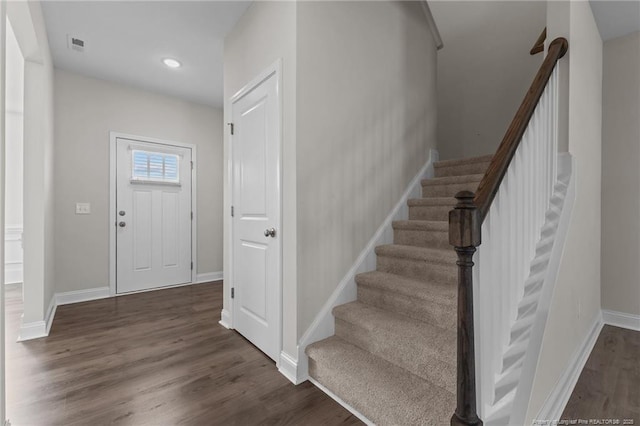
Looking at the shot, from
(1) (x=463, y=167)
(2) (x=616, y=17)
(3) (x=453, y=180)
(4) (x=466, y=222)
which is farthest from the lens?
(1) (x=463, y=167)

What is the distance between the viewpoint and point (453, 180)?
2684mm

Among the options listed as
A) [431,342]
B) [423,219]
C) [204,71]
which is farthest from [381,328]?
[204,71]

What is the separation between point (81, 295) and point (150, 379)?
2.36 m

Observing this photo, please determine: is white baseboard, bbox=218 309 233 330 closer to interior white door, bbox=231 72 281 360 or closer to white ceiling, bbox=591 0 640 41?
interior white door, bbox=231 72 281 360

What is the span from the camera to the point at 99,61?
3.28 metres

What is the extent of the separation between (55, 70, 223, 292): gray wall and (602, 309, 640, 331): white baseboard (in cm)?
526

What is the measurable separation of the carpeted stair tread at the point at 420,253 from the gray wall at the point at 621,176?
1.96 meters

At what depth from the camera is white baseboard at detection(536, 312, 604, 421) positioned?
149cm

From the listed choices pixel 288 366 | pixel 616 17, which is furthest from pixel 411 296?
pixel 616 17

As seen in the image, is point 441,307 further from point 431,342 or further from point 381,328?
point 381,328

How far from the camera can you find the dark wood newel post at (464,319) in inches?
38.3

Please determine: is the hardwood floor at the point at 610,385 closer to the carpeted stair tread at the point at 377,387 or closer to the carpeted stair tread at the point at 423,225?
the carpeted stair tread at the point at 377,387

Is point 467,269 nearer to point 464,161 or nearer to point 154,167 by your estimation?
point 464,161

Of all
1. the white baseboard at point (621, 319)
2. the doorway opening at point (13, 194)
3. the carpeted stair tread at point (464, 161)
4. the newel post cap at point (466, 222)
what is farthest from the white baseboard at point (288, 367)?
the doorway opening at point (13, 194)
